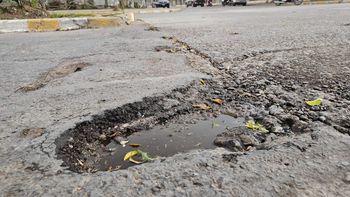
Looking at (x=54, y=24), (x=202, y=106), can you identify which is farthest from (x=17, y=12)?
(x=202, y=106)

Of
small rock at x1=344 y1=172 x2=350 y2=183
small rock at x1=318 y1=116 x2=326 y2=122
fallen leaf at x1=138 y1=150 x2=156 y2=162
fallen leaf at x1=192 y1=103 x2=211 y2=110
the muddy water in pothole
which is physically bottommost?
the muddy water in pothole

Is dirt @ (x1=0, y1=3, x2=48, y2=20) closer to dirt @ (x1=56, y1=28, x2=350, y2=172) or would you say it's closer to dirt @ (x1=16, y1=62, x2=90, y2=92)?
dirt @ (x1=16, y1=62, x2=90, y2=92)

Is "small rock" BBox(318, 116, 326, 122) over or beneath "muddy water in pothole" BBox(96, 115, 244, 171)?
over

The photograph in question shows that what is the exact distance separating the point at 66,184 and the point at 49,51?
3.11 metres

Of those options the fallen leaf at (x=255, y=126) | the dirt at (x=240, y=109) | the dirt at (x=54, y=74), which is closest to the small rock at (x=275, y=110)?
the dirt at (x=240, y=109)

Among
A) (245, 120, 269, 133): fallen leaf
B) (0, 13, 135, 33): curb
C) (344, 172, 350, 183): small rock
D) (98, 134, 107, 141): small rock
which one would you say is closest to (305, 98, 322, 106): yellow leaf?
(245, 120, 269, 133): fallen leaf

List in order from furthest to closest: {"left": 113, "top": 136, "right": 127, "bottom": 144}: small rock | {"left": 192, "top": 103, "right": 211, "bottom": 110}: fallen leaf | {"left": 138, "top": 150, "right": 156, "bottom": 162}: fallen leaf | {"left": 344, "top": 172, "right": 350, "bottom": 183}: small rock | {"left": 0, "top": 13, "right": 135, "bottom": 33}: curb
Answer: {"left": 0, "top": 13, "right": 135, "bottom": 33}: curb → {"left": 192, "top": 103, "right": 211, "bottom": 110}: fallen leaf → {"left": 113, "top": 136, "right": 127, "bottom": 144}: small rock → {"left": 138, "top": 150, "right": 156, "bottom": 162}: fallen leaf → {"left": 344, "top": 172, "right": 350, "bottom": 183}: small rock

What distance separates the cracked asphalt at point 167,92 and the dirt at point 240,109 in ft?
0.05

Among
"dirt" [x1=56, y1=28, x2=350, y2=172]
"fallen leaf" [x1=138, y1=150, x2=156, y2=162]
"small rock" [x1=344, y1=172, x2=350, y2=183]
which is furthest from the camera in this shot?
"dirt" [x1=56, y1=28, x2=350, y2=172]

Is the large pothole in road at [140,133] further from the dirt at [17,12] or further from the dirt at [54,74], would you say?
the dirt at [17,12]

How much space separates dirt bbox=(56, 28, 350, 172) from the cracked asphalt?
2cm

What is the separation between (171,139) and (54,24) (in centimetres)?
637

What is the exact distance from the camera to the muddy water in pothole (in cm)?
143

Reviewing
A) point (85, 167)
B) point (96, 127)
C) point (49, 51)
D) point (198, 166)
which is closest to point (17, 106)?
point (96, 127)
